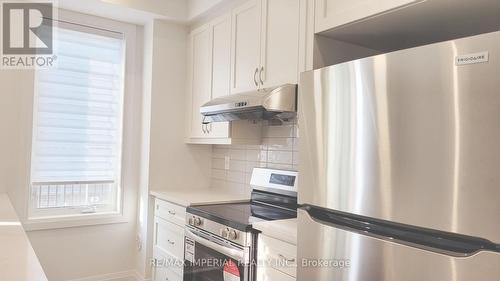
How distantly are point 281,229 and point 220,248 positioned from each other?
0.52 metres

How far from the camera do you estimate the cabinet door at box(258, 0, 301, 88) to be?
6.53 feet

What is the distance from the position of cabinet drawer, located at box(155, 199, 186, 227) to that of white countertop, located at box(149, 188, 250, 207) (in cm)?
4

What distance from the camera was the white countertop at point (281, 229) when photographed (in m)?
1.59

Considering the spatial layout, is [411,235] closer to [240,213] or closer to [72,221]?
[240,213]

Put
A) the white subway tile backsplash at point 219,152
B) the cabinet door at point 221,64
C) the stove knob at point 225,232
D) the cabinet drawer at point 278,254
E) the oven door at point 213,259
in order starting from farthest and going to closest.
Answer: the white subway tile backsplash at point 219,152
the cabinet door at point 221,64
the stove knob at point 225,232
the oven door at point 213,259
the cabinet drawer at point 278,254

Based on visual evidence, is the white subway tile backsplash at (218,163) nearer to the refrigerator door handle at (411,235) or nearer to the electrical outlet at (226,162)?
the electrical outlet at (226,162)

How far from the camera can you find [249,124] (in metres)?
2.73

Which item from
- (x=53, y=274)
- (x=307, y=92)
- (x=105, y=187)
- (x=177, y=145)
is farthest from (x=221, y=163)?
(x=307, y=92)

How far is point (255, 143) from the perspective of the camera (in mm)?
2770

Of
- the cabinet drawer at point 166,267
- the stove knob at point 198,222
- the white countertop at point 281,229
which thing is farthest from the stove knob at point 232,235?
the cabinet drawer at point 166,267

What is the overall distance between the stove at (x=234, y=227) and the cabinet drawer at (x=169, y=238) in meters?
0.19

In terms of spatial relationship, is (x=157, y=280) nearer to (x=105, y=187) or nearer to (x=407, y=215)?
(x=105, y=187)

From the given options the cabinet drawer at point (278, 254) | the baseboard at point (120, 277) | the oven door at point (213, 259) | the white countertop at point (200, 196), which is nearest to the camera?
the cabinet drawer at point (278, 254)

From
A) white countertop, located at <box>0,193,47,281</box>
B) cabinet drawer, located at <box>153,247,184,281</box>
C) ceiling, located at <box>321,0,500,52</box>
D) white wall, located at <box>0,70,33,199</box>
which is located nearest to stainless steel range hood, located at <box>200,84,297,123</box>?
ceiling, located at <box>321,0,500,52</box>
